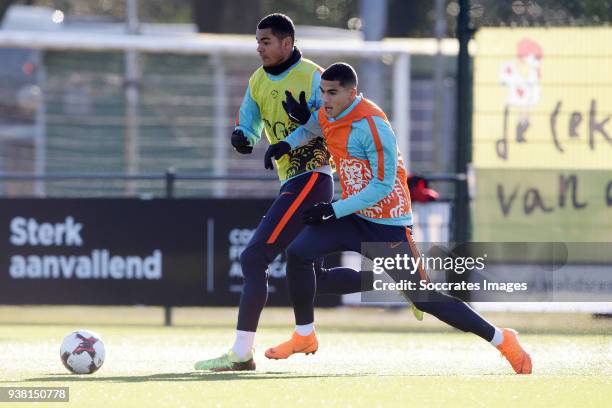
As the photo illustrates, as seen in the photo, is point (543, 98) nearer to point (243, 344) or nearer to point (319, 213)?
point (319, 213)

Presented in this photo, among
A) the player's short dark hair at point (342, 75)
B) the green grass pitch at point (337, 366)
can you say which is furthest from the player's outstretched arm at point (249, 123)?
the green grass pitch at point (337, 366)

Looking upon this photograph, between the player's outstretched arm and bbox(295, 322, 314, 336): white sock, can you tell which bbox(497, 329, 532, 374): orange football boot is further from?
the player's outstretched arm

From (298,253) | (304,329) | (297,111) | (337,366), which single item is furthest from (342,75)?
(337,366)

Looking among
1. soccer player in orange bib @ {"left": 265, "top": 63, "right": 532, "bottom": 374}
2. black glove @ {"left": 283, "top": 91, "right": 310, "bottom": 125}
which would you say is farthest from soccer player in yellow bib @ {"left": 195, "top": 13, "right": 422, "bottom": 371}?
soccer player in orange bib @ {"left": 265, "top": 63, "right": 532, "bottom": 374}

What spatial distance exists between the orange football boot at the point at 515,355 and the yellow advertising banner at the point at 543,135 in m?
5.22

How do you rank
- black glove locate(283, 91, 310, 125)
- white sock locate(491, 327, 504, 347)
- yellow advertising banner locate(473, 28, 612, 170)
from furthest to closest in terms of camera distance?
yellow advertising banner locate(473, 28, 612, 170) < black glove locate(283, 91, 310, 125) < white sock locate(491, 327, 504, 347)

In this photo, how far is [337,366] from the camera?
10.0m

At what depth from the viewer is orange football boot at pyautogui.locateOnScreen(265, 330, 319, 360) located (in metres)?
9.87

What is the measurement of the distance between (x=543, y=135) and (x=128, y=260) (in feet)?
14.1

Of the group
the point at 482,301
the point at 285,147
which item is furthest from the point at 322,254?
the point at 482,301

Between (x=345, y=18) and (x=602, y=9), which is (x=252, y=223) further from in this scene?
(x=345, y=18)

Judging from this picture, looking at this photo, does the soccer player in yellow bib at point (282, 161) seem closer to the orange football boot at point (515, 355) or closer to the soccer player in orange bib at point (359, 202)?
the soccer player in orange bib at point (359, 202)

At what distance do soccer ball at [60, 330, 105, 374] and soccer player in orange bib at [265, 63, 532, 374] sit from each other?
1330mm

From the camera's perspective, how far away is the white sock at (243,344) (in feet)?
31.3
